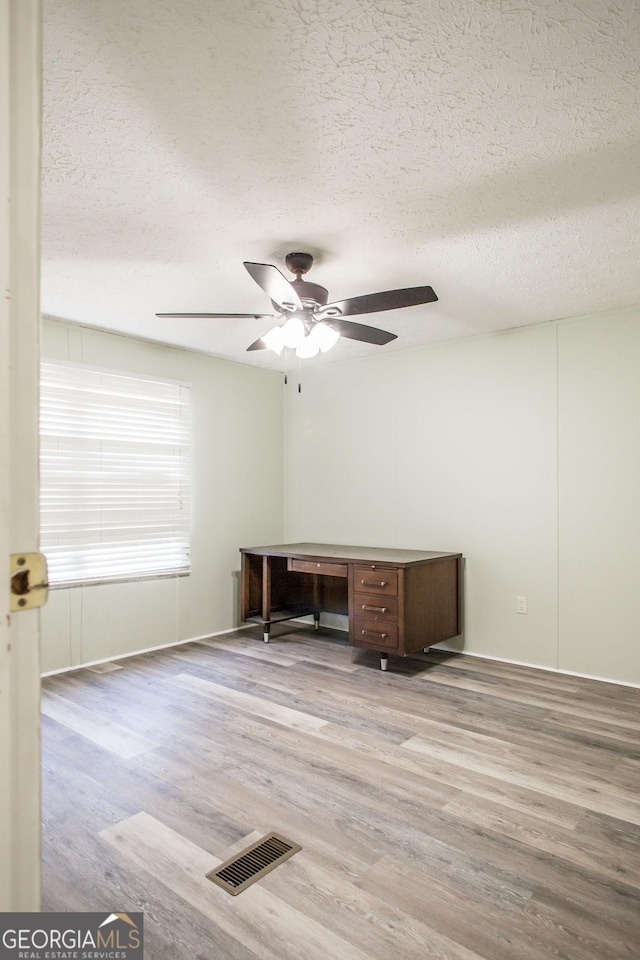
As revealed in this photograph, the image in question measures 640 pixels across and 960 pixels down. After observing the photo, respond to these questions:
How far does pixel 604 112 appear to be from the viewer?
1.78 metres

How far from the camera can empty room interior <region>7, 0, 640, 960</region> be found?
5.24 feet

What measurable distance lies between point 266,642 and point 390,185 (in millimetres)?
3457

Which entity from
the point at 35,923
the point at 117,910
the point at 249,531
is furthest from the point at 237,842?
the point at 249,531

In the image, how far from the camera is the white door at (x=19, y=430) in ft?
2.64

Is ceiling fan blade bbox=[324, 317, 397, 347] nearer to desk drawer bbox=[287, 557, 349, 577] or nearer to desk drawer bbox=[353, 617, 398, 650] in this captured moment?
desk drawer bbox=[287, 557, 349, 577]

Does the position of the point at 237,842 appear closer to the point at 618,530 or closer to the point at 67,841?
the point at 67,841

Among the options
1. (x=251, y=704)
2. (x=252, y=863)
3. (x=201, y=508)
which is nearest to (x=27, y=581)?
(x=252, y=863)

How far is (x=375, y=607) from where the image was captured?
3.83 m

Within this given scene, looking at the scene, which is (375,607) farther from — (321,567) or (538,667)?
(538,667)

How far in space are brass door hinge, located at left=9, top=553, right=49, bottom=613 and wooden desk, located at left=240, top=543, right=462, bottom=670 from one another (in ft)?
9.78

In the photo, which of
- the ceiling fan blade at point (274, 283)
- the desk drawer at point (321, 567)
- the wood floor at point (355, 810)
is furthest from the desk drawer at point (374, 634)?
the ceiling fan blade at point (274, 283)

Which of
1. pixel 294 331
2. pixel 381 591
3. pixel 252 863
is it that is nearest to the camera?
pixel 252 863

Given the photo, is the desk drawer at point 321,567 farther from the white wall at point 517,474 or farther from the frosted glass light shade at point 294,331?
the frosted glass light shade at point 294,331

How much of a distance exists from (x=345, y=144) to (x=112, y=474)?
9.44ft
